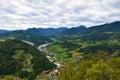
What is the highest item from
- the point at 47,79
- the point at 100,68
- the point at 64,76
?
the point at 100,68

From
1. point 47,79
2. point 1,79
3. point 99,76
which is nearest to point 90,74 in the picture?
point 99,76

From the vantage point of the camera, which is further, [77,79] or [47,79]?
[47,79]

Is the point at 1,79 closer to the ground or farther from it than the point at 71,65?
closer to the ground

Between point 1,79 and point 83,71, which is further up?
point 83,71

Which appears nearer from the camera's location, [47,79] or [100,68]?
[100,68]

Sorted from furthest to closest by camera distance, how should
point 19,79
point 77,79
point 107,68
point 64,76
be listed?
point 19,79 < point 64,76 < point 77,79 < point 107,68

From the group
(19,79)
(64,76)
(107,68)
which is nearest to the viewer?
(107,68)

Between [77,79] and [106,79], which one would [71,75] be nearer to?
[77,79]

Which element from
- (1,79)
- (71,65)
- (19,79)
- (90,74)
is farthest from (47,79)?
(90,74)

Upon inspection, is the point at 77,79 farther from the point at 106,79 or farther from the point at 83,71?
the point at 106,79
